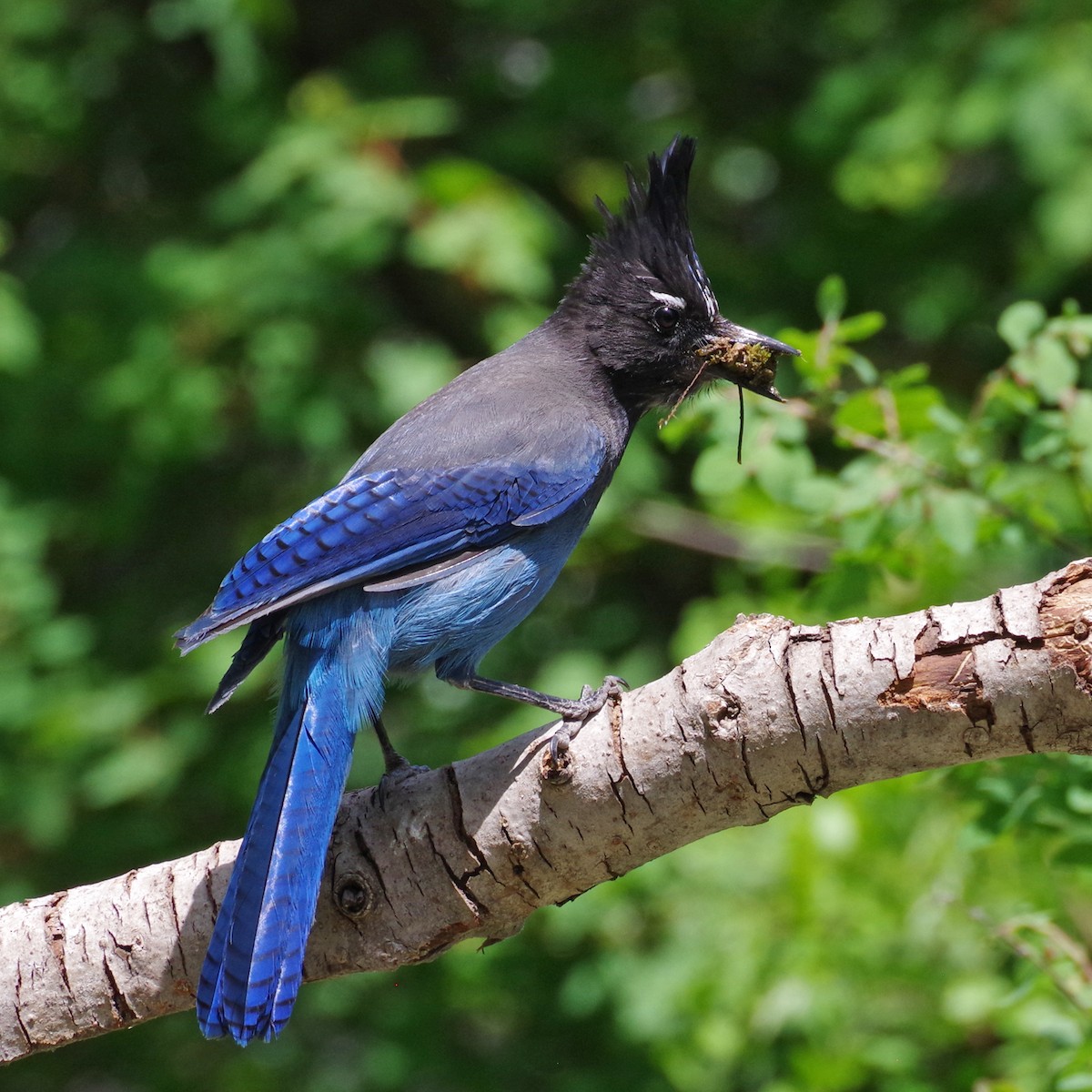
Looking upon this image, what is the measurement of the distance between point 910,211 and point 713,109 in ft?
3.06

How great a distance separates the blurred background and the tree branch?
887 mm

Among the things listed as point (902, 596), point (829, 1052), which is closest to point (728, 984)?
point (829, 1052)

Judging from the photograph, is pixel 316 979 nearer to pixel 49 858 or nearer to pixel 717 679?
pixel 717 679

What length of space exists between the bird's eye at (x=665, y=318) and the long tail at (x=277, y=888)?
1300 millimetres

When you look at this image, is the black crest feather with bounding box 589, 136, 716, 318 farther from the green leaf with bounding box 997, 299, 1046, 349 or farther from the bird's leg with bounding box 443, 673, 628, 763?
the bird's leg with bounding box 443, 673, 628, 763

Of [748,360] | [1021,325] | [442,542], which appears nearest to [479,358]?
[748,360]

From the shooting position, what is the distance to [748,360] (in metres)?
3.29

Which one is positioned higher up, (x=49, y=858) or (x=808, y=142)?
(x=808, y=142)

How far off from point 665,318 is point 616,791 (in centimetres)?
152

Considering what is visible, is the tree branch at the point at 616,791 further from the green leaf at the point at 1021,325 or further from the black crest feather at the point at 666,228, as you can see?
the black crest feather at the point at 666,228

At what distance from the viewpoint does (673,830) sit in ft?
7.38

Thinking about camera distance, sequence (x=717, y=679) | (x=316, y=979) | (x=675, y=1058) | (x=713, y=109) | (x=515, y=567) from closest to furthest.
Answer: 1. (x=717, y=679)
2. (x=316, y=979)
3. (x=515, y=567)
4. (x=675, y=1058)
5. (x=713, y=109)

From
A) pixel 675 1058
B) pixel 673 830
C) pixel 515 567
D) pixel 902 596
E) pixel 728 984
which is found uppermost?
pixel 515 567

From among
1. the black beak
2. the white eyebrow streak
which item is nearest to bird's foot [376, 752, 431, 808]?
the black beak
